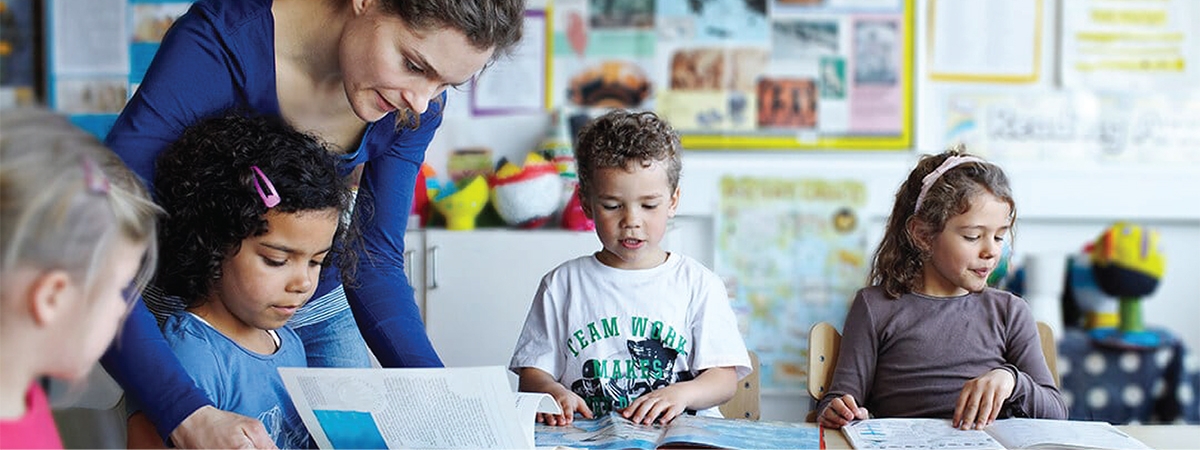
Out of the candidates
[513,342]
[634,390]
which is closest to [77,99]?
[513,342]

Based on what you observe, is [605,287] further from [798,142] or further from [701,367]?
[798,142]

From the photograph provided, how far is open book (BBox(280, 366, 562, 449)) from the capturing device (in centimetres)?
109

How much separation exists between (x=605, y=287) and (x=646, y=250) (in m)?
0.08

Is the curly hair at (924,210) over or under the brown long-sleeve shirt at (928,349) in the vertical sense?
over

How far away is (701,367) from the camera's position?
162cm

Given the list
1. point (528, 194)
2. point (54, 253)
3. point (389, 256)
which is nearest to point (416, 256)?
point (528, 194)

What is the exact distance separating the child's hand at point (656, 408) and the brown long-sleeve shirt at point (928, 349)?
27 cm

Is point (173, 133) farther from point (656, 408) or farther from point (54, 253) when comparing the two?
point (656, 408)

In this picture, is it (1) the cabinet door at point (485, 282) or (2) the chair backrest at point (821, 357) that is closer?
(2) the chair backrest at point (821, 357)

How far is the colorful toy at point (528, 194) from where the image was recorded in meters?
2.68

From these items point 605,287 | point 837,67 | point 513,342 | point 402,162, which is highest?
point 837,67

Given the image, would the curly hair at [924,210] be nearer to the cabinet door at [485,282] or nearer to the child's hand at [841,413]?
the child's hand at [841,413]

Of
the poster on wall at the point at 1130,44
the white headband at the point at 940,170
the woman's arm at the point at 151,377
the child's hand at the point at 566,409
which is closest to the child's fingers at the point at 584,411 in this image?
the child's hand at the point at 566,409

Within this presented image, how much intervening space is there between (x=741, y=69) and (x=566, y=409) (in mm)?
1744
